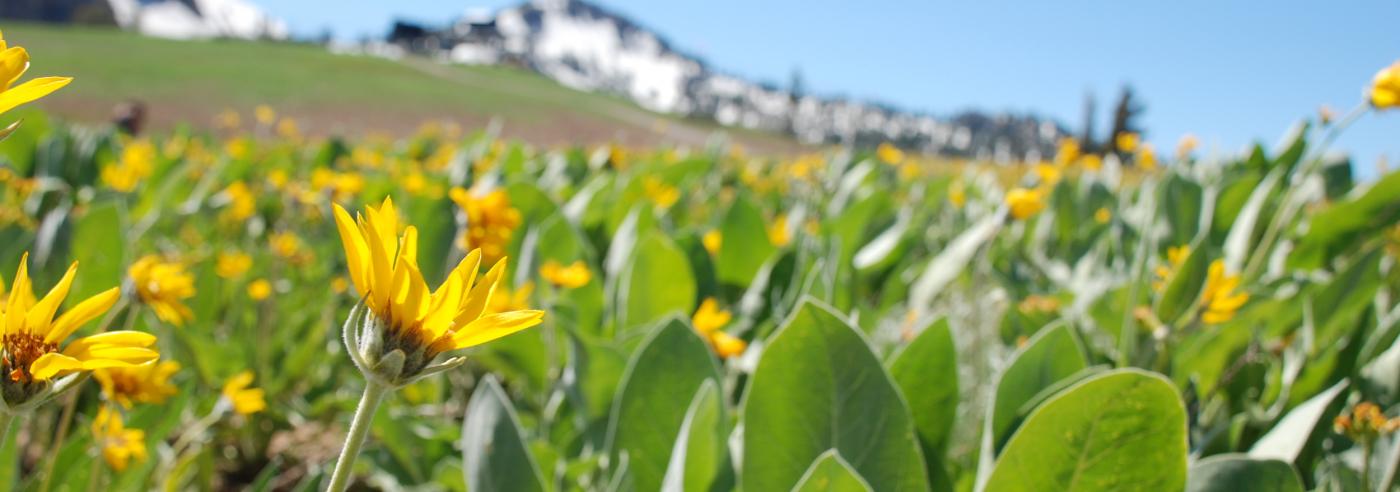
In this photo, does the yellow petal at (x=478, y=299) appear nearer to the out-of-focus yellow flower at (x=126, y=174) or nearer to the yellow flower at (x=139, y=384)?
the yellow flower at (x=139, y=384)

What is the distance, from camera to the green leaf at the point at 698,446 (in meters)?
0.86

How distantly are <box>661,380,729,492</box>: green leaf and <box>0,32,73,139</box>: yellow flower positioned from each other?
0.55m

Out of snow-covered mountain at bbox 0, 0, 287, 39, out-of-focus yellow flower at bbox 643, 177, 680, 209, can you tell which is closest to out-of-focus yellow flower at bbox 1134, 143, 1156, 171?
out-of-focus yellow flower at bbox 643, 177, 680, 209

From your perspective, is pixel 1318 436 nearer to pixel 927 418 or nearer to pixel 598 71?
pixel 927 418

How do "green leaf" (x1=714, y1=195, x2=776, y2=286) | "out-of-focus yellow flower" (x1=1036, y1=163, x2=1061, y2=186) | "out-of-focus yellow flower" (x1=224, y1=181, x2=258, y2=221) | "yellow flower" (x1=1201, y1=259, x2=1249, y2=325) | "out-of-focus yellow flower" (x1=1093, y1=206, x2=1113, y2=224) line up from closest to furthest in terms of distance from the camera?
"yellow flower" (x1=1201, y1=259, x2=1249, y2=325) → "green leaf" (x1=714, y1=195, x2=776, y2=286) → "out-of-focus yellow flower" (x1=1093, y1=206, x2=1113, y2=224) → "out-of-focus yellow flower" (x1=224, y1=181, x2=258, y2=221) → "out-of-focus yellow flower" (x1=1036, y1=163, x2=1061, y2=186)

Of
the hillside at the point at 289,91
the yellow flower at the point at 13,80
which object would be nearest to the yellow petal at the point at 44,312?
the yellow flower at the point at 13,80

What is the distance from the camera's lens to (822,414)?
2.89 ft

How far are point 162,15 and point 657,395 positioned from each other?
450 feet

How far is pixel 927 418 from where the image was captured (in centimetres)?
104

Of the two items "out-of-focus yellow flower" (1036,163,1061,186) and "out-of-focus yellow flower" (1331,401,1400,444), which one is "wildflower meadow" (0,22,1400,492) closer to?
"out-of-focus yellow flower" (1331,401,1400,444)

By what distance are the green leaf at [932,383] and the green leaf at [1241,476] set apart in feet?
0.82

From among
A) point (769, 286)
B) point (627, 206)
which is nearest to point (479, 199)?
point (769, 286)

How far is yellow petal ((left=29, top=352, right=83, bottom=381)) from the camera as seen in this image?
468 mm

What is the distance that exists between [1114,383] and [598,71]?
563 feet
